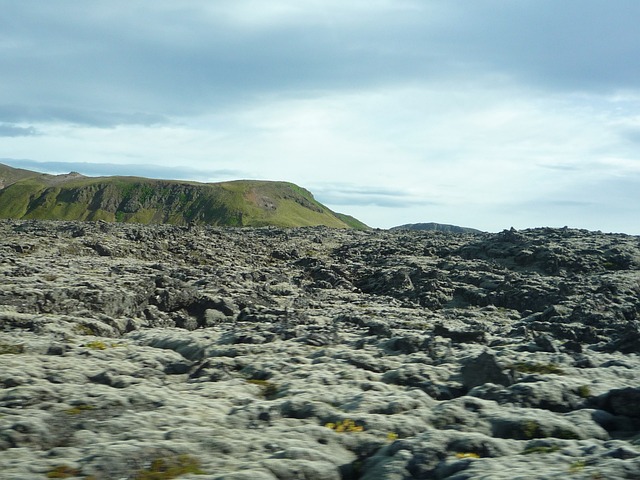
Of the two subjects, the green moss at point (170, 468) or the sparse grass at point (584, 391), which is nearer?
the green moss at point (170, 468)

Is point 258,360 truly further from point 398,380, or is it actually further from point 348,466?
point 348,466

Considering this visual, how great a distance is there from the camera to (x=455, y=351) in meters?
31.3

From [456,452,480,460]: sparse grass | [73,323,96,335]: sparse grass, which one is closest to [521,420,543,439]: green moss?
[456,452,480,460]: sparse grass

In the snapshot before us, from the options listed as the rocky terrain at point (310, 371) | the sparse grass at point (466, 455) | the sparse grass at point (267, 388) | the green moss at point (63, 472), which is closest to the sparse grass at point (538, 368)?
the rocky terrain at point (310, 371)

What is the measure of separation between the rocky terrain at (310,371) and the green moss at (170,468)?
6 centimetres

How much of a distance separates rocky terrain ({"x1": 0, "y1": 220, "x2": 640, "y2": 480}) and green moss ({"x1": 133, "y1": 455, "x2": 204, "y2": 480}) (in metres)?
0.06

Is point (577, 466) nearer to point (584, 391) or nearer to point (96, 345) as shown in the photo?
point (584, 391)

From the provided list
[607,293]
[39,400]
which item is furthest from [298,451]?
[607,293]

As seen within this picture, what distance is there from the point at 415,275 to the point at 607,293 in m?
17.1

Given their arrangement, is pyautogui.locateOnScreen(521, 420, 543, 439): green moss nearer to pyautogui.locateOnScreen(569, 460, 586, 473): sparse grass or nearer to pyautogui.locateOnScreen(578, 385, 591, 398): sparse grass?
pyautogui.locateOnScreen(569, 460, 586, 473): sparse grass

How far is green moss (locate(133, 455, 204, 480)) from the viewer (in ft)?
48.7

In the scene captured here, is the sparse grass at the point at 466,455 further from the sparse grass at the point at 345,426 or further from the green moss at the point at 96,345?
the green moss at the point at 96,345

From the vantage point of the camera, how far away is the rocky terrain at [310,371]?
16250mm

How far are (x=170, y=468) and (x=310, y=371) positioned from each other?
11.8m
